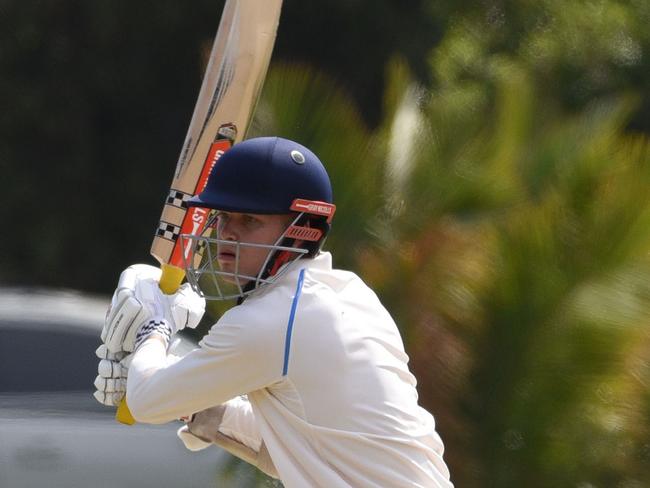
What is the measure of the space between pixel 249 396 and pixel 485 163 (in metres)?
2.94

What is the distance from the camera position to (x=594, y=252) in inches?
189

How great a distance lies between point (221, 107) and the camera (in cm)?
342

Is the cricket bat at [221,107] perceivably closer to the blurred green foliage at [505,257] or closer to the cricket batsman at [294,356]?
the cricket batsman at [294,356]

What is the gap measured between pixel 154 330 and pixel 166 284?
0.28 m

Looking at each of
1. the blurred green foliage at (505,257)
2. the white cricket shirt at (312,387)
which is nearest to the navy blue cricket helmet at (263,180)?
the white cricket shirt at (312,387)

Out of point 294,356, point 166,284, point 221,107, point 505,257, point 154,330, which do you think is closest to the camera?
point 294,356

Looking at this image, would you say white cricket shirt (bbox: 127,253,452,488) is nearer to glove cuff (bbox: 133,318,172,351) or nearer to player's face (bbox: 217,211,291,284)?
player's face (bbox: 217,211,291,284)

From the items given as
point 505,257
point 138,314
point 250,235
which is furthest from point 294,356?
point 505,257

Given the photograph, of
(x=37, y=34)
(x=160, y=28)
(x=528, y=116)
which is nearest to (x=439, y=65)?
(x=160, y=28)

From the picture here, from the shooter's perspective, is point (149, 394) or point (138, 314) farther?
point (138, 314)

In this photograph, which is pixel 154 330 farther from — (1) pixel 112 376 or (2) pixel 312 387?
(2) pixel 312 387

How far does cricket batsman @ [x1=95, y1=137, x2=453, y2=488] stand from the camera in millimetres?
2465

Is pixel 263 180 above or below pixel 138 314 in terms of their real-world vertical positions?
above

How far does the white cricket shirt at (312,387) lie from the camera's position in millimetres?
2463
